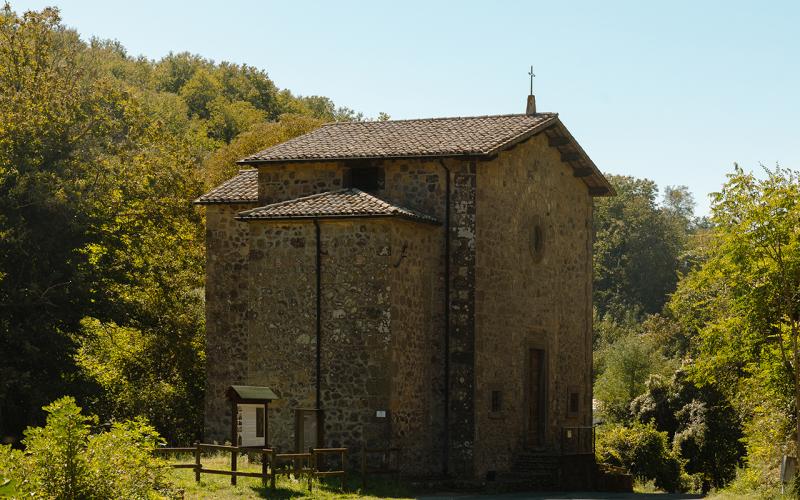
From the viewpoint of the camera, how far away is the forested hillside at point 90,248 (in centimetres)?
3200

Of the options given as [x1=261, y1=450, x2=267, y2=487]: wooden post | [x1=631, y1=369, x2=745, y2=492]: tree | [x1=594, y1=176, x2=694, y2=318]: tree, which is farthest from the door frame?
[x1=594, y1=176, x2=694, y2=318]: tree

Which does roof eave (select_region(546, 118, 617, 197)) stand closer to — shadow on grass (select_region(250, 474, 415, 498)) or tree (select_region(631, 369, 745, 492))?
tree (select_region(631, 369, 745, 492))

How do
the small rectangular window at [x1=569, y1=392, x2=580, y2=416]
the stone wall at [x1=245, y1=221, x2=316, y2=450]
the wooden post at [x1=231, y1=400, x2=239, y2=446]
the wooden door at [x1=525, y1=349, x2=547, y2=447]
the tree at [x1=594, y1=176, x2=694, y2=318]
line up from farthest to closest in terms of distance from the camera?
the tree at [x1=594, y1=176, x2=694, y2=318] → the small rectangular window at [x1=569, y1=392, x2=580, y2=416] → the wooden door at [x1=525, y1=349, x2=547, y2=447] → the stone wall at [x1=245, y1=221, x2=316, y2=450] → the wooden post at [x1=231, y1=400, x2=239, y2=446]

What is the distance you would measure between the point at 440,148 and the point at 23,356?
12131 mm

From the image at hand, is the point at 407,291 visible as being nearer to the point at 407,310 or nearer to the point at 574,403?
the point at 407,310

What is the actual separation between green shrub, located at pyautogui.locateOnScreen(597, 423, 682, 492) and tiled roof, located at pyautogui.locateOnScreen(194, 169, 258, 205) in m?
13.2

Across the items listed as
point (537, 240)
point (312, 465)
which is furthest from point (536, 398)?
point (312, 465)

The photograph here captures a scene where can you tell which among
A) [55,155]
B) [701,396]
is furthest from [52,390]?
[701,396]

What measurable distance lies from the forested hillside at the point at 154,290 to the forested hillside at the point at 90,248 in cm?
5

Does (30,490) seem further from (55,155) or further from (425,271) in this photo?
(55,155)

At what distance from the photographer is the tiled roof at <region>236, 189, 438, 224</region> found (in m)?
26.6

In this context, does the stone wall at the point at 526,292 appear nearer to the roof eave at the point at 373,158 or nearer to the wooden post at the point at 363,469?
the roof eave at the point at 373,158

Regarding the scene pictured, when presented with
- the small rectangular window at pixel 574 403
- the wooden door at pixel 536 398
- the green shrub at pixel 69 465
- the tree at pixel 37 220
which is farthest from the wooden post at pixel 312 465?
the small rectangular window at pixel 574 403

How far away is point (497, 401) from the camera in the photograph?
30141 mm
